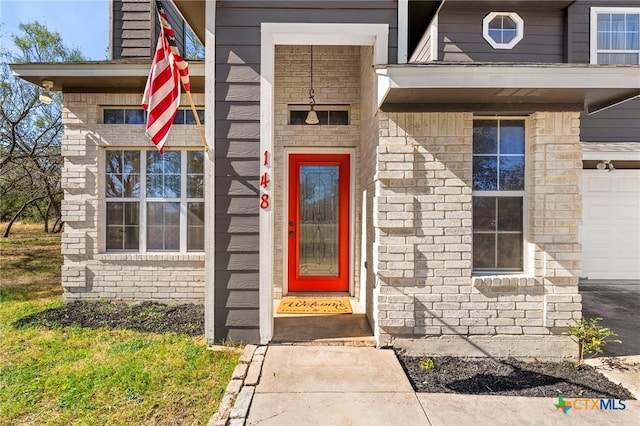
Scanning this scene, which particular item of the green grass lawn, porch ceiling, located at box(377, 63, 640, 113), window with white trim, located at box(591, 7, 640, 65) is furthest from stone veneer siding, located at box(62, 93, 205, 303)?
window with white trim, located at box(591, 7, 640, 65)

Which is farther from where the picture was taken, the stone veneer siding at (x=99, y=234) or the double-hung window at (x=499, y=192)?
the stone veneer siding at (x=99, y=234)

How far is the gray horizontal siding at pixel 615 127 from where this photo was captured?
18.6ft

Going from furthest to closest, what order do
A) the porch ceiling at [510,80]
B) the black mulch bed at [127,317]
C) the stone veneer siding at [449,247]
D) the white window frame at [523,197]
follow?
1. the black mulch bed at [127,317]
2. the white window frame at [523,197]
3. the stone veneer siding at [449,247]
4. the porch ceiling at [510,80]

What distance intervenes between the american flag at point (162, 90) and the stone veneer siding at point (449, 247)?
1.96m

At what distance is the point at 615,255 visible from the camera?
6211mm

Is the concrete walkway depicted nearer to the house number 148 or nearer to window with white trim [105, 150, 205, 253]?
the house number 148

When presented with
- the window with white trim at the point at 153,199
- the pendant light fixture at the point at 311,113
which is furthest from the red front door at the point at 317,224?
the window with white trim at the point at 153,199

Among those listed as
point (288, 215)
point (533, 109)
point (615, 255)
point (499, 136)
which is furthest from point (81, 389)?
point (615, 255)

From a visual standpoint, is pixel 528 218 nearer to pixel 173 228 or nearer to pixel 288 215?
pixel 288 215

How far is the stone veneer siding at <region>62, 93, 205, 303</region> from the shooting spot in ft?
14.6

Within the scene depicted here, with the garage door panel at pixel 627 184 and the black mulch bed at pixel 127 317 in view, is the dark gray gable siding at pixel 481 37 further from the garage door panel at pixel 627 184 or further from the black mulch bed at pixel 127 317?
the black mulch bed at pixel 127 317

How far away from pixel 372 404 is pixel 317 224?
9.32 feet

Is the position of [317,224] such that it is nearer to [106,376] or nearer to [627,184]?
[106,376]

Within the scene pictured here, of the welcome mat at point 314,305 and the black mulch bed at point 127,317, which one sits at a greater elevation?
the welcome mat at point 314,305
